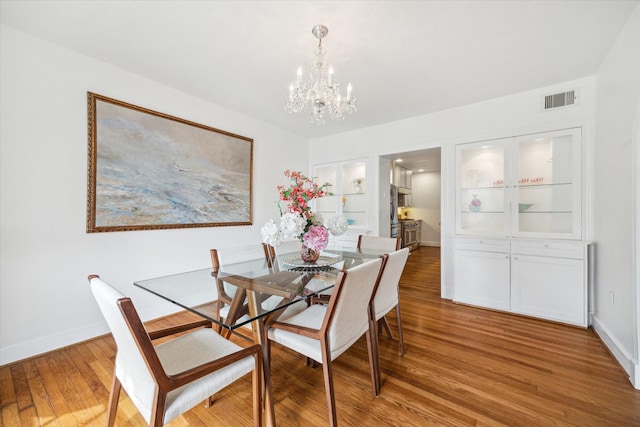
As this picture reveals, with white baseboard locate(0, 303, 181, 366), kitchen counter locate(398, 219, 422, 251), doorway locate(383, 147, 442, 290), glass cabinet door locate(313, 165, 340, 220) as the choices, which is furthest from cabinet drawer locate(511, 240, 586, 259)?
doorway locate(383, 147, 442, 290)

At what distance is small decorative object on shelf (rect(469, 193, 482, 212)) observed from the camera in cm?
338

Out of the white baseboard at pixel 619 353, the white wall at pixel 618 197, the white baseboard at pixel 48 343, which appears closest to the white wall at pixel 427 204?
the white wall at pixel 618 197

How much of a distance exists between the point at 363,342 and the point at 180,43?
120 inches

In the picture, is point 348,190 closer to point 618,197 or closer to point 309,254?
point 309,254

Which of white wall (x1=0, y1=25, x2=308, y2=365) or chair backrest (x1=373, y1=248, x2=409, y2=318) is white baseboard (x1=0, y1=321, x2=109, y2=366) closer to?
white wall (x1=0, y1=25, x2=308, y2=365)

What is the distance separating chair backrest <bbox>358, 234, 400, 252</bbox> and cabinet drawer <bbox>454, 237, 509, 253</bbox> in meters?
1.17

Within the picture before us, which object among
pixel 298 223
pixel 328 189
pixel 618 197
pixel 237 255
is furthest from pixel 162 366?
pixel 328 189

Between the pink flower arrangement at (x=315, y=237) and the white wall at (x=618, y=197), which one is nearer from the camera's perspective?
the white wall at (x=618, y=197)

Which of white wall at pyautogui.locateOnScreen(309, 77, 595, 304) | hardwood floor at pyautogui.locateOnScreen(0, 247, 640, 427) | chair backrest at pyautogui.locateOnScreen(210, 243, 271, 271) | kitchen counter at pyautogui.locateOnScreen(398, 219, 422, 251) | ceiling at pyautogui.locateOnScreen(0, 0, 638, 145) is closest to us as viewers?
hardwood floor at pyautogui.locateOnScreen(0, 247, 640, 427)

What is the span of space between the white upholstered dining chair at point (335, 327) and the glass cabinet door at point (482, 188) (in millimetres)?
2460

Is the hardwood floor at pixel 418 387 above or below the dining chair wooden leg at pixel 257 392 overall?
below

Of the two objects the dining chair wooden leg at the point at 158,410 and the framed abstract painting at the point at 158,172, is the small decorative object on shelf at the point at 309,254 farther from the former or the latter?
the framed abstract painting at the point at 158,172

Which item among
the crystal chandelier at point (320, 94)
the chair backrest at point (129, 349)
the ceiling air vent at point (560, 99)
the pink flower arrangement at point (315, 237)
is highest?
the ceiling air vent at point (560, 99)

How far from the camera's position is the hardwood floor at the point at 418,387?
59.1 inches
